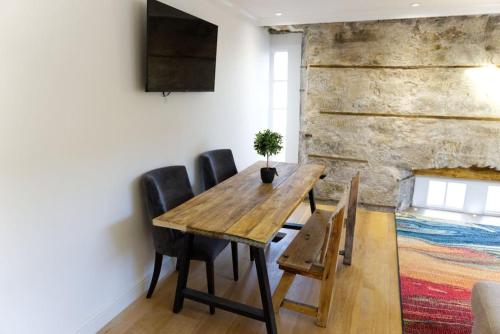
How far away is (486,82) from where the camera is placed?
368cm

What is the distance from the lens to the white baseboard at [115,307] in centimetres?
199

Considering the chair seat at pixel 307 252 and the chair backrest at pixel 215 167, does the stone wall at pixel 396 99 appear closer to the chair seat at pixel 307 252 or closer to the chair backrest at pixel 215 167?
the chair backrest at pixel 215 167

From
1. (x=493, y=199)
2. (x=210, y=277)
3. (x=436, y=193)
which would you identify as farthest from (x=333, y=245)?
(x=493, y=199)

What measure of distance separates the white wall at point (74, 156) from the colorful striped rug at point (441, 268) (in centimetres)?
194

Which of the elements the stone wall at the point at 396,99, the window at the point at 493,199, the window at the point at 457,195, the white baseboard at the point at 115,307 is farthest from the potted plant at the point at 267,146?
the window at the point at 493,199

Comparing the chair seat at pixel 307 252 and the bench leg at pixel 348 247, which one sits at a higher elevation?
the chair seat at pixel 307 252

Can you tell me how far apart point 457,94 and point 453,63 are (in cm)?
34

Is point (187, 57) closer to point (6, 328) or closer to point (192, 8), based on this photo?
point (192, 8)

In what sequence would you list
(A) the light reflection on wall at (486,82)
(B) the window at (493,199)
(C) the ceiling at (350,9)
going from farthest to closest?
(B) the window at (493,199) < (A) the light reflection on wall at (486,82) < (C) the ceiling at (350,9)

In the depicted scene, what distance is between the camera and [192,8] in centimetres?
275

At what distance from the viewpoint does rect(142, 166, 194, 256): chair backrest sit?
2.22 metres

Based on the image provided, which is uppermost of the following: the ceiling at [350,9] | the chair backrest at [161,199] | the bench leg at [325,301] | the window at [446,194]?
the ceiling at [350,9]

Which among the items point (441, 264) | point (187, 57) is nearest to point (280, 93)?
point (187, 57)

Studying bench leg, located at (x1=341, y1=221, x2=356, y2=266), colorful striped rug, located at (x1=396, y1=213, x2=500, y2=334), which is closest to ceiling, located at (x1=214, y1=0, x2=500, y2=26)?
bench leg, located at (x1=341, y1=221, x2=356, y2=266)
